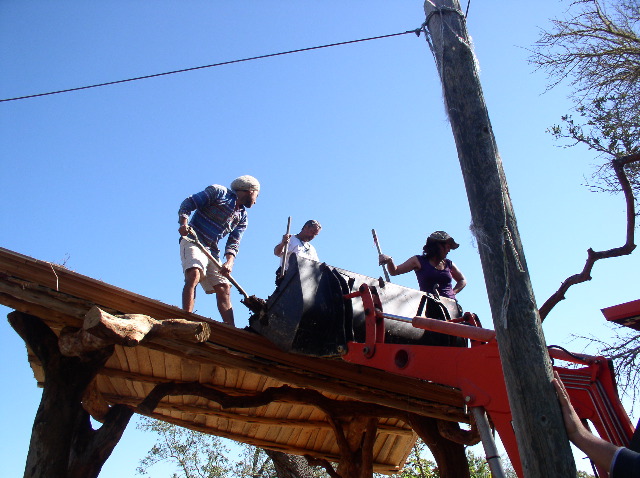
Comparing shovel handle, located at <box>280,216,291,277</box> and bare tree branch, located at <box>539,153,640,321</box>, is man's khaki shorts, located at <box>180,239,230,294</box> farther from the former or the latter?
bare tree branch, located at <box>539,153,640,321</box>

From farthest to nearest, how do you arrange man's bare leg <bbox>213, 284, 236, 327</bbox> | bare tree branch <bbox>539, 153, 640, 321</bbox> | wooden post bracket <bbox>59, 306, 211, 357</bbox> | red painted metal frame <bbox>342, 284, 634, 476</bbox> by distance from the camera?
man's bare leg <bbox>213, 284, 236, 327</bbox>, bare tree branch <bbox>539, 153, 640, 321</bbox>, wooden post bracket <bbox>59, 306, 211, 357</bbox>, red painted metal frame <bbox>342, 284, 634, 476</bbox>

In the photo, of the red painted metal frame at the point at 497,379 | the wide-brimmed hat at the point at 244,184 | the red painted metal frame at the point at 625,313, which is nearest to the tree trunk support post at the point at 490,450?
the red painted metal frame at the point at 497,379

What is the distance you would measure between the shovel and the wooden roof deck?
0.22 meters

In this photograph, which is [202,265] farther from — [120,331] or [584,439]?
[584,439]

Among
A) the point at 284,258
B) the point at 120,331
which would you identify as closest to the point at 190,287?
the point at 284,258

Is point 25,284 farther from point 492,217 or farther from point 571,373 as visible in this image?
point 571,373

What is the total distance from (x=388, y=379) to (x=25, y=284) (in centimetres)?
285

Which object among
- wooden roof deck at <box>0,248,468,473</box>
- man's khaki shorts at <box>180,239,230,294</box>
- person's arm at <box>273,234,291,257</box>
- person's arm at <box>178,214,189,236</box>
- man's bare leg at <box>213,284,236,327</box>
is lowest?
wooden roof deck at <box>0,248,468,473</box>

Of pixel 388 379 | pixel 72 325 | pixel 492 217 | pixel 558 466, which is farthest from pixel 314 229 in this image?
pixel 558 466

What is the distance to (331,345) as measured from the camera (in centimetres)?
420

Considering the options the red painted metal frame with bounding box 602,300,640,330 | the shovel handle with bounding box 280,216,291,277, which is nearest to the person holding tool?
the shovel handle with bounding box 280,216,291,277

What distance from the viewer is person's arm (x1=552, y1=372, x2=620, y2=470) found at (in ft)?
6.50

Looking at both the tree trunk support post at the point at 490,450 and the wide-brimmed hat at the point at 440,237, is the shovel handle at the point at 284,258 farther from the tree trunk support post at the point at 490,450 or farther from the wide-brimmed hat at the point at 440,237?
the tree trunk support post at the point at 490,450

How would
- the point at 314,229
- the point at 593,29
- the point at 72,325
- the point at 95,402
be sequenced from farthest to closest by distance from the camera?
the point at 593,29
the point at 314,229
the point at 95,402
the point at 72,325
